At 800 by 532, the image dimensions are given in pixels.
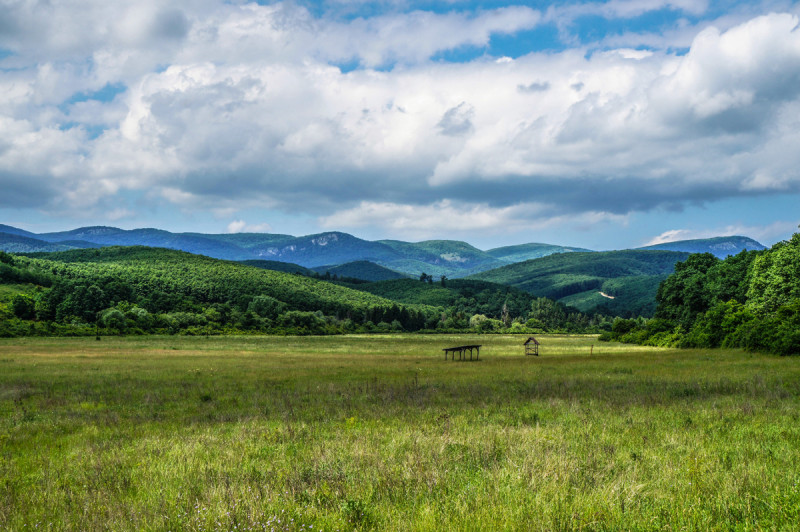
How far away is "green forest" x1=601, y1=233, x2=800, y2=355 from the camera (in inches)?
1656

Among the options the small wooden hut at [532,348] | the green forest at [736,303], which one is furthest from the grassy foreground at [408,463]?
the small wooden hut at [532,348]

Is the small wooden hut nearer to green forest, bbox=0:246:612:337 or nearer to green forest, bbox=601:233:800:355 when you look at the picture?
green forest, bbox=601:233:800:355

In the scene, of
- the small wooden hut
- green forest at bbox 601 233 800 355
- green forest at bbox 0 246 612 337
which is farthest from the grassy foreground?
green forest at bbox 0 246 612 337

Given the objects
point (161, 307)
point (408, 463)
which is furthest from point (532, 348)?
point (161, 307)

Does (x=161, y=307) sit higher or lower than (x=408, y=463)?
lower

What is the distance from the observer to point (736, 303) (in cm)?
5578

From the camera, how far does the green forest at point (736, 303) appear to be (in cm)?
4206

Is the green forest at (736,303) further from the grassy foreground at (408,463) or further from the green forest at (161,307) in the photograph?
the green forest at (161,307)

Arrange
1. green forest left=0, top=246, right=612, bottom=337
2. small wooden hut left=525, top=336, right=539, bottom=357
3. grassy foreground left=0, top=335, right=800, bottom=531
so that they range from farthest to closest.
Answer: green forest left=0, top=246, right=612, bottom=337 → small wooden hut left=525, top=336, right=539, bottom=357 → grassy foreground left=0, top=335, right=800, bottom=531

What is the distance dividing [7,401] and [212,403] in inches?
337

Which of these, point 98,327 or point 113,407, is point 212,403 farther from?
point 98,327

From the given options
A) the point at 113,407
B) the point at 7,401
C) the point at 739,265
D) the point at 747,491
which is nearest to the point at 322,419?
the point at 113,407

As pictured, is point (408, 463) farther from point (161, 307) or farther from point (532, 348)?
point (161, 307)

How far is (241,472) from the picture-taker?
871 cm
